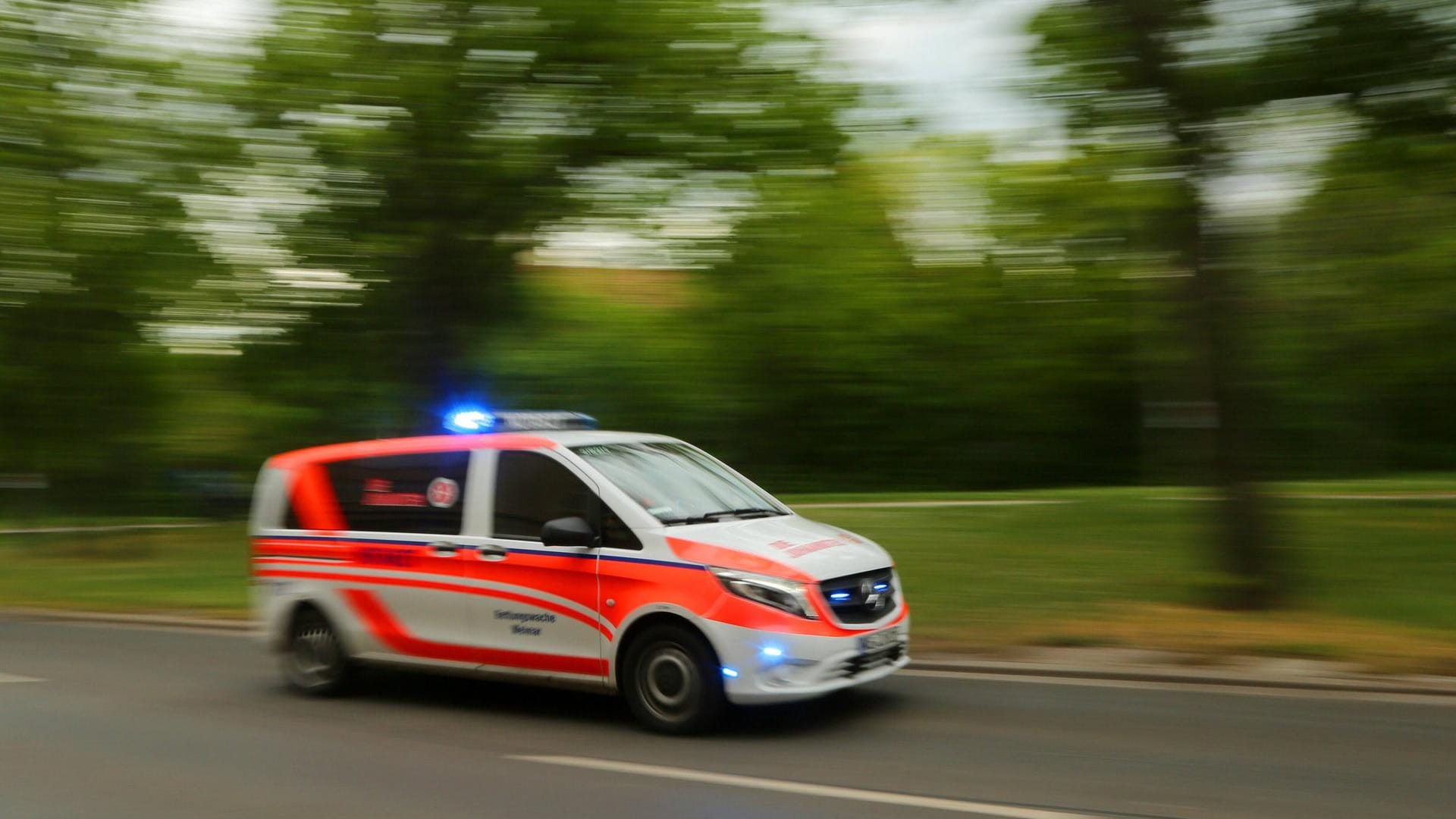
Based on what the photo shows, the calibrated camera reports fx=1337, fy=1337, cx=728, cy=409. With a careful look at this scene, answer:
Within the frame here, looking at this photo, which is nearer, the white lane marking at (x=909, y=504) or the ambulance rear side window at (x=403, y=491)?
the ambulance rear side window at (x=403, y=491)

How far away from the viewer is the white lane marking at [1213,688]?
27.0 ft

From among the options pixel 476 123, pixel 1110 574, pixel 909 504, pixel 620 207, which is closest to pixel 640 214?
pixel 620 207

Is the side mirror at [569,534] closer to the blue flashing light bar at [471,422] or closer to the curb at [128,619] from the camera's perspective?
the blue flashing light bar at [471,422]

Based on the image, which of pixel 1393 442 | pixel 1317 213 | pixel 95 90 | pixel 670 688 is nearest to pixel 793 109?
pixel 1317 213

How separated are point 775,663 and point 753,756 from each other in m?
0.53

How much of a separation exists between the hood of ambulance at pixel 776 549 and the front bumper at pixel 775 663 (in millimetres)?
351

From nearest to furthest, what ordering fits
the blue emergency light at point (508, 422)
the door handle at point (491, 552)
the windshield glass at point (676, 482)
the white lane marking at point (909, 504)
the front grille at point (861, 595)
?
1. the front grille at point (861, 595)
2. the windshield glass at point (676, 482)
3. the door handle at point (491, 552)
4. the blue emergency light at point (508, 422)
5. the white lane marking at point (909, 504)

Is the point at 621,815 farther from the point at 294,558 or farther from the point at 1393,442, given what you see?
the point at 1393,442

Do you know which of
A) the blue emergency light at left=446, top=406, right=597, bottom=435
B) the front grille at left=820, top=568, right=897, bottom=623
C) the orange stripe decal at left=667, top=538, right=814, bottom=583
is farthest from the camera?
the blue emergency light at left=446, top=406, right=597, bottom=435

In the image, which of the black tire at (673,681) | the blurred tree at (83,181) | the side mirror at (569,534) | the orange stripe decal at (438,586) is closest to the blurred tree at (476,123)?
the blurred tree at (83,181)

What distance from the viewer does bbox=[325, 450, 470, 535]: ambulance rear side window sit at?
8.72 metres

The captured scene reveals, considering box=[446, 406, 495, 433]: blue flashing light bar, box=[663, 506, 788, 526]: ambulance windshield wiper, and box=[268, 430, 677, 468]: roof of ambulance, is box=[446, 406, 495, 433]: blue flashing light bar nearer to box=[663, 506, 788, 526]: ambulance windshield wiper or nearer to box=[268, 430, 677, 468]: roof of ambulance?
box=[268, 430, 677, 468]: roof of ambulance

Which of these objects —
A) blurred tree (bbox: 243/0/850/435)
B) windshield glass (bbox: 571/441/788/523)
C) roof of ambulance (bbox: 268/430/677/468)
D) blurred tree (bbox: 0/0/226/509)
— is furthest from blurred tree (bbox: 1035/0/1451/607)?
blurred tree (bbox: 0/0/226/509)

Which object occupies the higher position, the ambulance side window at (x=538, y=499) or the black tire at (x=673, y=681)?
the ambulance side window at (x=538, y=499)
